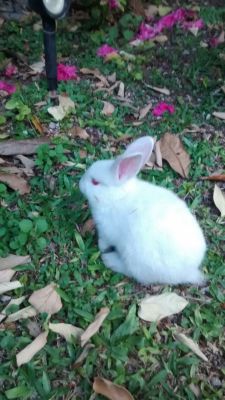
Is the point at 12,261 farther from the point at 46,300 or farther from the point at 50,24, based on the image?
the point at 50,24

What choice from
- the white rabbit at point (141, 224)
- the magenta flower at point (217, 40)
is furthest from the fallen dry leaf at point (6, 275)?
the magenta flower at point (217, 40)

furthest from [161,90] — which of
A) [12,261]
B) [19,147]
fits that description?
[12,261]

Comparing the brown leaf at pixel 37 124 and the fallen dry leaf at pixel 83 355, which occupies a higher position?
the brown leaf at pixel 37 124

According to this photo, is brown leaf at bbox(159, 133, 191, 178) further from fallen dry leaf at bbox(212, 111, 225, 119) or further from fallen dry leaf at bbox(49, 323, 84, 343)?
fallen dry leaf at bbox(49, 323, 84, 343)

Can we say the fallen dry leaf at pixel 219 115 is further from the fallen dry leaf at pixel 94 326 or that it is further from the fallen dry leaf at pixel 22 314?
the fallen dry leaf at pixel 22 314

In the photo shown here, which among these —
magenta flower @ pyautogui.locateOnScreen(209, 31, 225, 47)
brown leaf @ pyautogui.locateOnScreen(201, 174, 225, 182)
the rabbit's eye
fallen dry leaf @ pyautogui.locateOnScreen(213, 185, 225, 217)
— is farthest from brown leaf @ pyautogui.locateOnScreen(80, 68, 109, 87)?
the rabbit's eye

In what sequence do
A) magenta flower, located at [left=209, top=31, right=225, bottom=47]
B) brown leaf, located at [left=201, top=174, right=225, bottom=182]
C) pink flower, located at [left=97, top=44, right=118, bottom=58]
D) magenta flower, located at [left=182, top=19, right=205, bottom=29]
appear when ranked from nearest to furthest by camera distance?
brown leaf, located at [left=201, top=174, right=225, bottom=182]
pink flower, located at [left=97, top=44, right=118, bottom=58]
magenta flower, located at [left=209, top=31, right=225, bottom=47]
magenta flower, located at [left=182, top=19, right=205, bottom=29]
